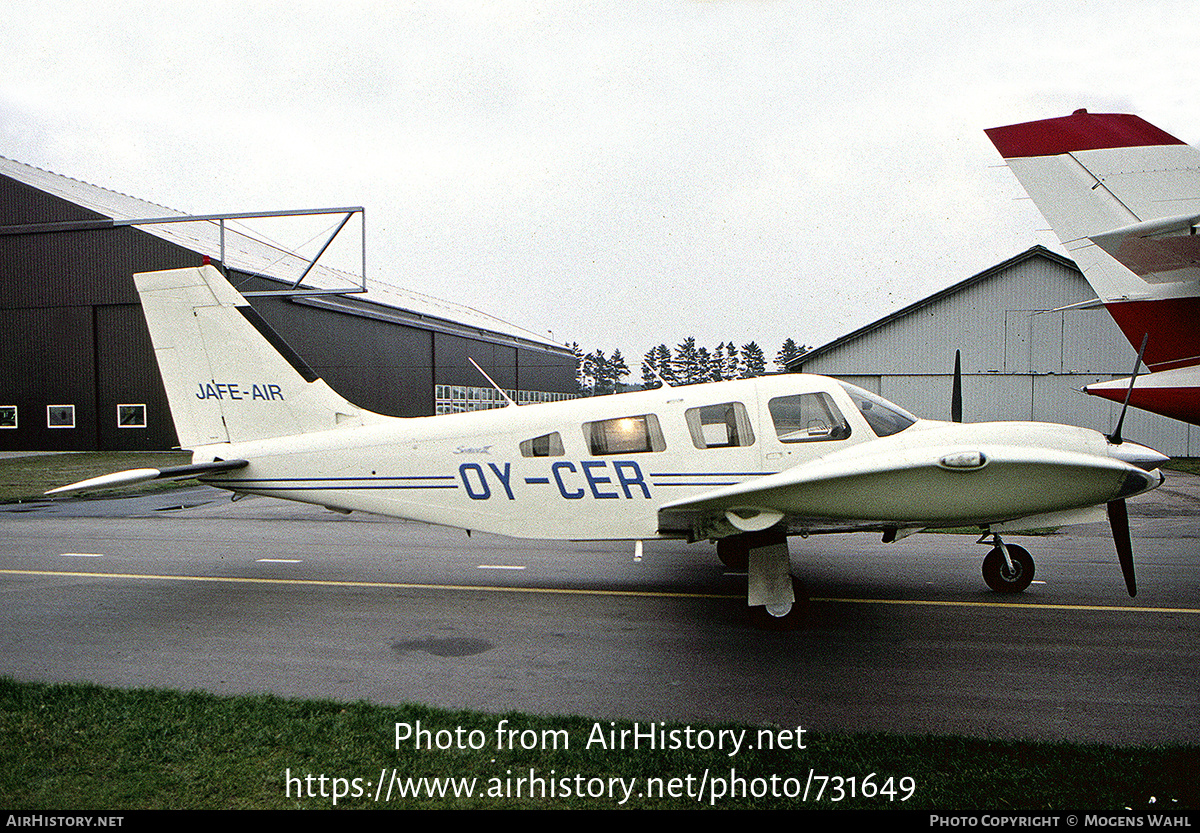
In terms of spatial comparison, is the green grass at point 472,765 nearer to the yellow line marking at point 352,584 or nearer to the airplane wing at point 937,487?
the airplane wing at point 937,487

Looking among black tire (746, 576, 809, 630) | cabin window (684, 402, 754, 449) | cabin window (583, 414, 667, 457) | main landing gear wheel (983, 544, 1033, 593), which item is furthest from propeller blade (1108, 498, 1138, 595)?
cabin window (583, 414, 667, 457)

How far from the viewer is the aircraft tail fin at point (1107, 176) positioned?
25.1 feet

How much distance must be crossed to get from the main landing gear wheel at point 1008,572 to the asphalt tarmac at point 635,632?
14 centimetres

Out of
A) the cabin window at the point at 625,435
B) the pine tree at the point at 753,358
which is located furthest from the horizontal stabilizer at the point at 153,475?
the pine tree at the point at 753,358

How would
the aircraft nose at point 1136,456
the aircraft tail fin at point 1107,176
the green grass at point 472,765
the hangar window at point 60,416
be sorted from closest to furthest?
the green grass at point 472,765
the aircraft nose at point 1136,456
the aircraft tail fin at point 1107,176
the hangar window at point 60,416

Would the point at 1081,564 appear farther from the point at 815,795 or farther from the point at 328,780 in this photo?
the point at 328,780

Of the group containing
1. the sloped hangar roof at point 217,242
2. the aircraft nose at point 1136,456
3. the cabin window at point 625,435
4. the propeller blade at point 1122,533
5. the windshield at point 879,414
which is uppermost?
the sloped hangar roof at point 217,242

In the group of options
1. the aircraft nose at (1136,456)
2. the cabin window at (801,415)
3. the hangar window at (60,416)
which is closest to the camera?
the aircraft nose at (1136,456)

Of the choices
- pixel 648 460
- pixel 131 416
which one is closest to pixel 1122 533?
pixel 648 460

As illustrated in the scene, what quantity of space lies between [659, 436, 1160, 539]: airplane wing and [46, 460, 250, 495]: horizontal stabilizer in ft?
16.6

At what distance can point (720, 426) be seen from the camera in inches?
261

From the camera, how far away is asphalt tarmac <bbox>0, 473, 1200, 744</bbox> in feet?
15.4

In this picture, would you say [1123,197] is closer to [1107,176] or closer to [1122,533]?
[1107,176]

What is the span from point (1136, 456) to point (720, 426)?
12.1ft
